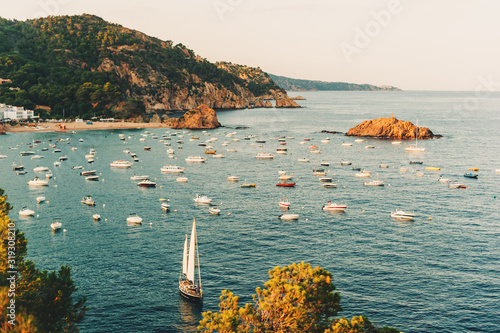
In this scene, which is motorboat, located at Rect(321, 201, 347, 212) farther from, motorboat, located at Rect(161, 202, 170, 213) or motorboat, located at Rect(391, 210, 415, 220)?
motorboat, located at Rect(161, 202, 170, 213)

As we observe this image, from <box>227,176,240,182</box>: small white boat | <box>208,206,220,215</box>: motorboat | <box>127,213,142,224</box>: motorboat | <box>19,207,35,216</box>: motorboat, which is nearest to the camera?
<box>127,213,142,224</box>: motorboat

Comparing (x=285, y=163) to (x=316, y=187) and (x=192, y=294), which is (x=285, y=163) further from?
(x=192, y=294)

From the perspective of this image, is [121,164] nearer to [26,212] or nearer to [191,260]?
[26,212]

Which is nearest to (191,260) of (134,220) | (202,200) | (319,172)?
(134,220)

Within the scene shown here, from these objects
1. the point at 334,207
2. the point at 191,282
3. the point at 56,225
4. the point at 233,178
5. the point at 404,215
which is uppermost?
the point at 233,178

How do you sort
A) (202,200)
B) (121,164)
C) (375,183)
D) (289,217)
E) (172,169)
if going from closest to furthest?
(289,217) < (202,200) < (375,183) < (172,169) < (121,164)

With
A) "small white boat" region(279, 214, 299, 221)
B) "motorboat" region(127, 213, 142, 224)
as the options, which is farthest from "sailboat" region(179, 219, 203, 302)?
"small white boat" region(279, 214, 299, 221)

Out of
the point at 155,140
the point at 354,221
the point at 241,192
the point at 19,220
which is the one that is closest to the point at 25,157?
the point at 155,140
